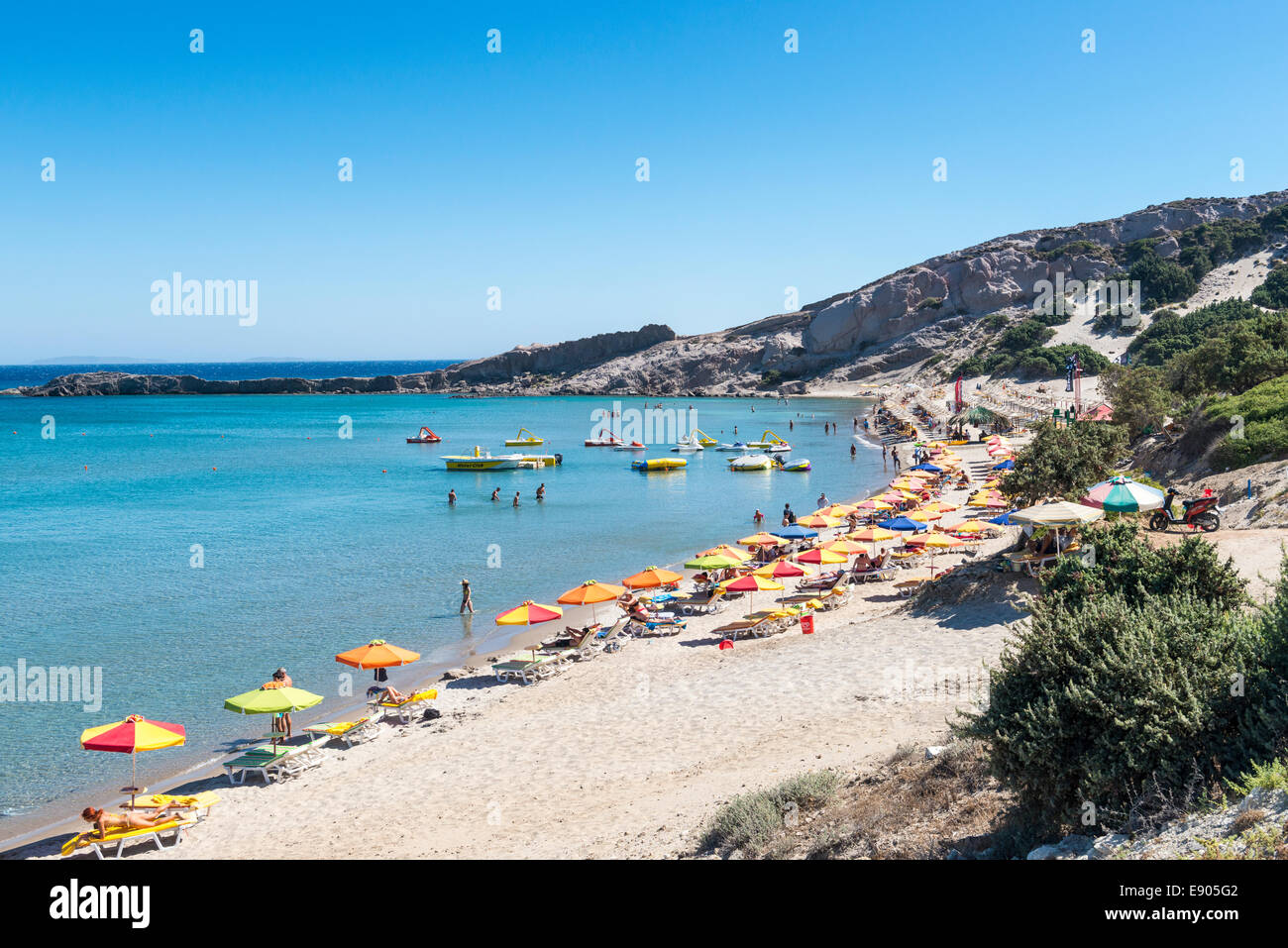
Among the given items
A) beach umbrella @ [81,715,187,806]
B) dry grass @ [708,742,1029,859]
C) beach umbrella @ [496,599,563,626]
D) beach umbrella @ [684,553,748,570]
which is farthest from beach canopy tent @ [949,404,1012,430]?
beach umbrella @ [81,715,187,806]

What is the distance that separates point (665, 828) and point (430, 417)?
111575 mm

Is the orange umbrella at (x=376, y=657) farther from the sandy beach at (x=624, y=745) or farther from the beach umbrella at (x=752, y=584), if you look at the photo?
the beach umbrella at (x=752, y=584)

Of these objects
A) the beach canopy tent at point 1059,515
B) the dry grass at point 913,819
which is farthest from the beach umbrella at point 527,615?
the dry grass at point 913,819

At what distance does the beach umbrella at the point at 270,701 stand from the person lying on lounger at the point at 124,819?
7.84ft

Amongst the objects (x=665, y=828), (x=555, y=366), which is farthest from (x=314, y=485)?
(x=555, y=366)

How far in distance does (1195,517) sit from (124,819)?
20966mm

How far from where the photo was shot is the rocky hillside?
125375mm

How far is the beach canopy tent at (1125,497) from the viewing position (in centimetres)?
1823

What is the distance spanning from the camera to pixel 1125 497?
60.3 ft

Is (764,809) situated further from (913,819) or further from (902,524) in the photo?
(902,524)

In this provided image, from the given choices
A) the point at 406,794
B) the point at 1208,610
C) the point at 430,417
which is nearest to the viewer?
the point at 1208,610

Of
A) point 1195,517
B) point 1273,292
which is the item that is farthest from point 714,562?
point 1273,292

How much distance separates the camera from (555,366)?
174 metres
